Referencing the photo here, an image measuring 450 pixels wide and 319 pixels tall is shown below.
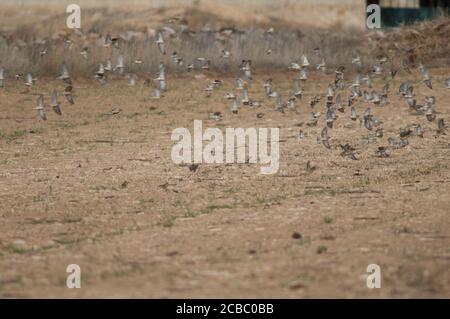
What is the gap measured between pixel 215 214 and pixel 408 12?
77.6 feet

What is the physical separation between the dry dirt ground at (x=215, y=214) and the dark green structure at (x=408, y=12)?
47.6 ft

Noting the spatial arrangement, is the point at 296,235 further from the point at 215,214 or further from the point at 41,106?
the point at 41,106

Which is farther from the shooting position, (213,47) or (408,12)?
(408,12)

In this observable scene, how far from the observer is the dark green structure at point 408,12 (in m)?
31.8

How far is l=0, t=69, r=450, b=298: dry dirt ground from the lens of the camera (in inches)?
297

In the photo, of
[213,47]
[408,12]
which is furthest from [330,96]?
[408,12]

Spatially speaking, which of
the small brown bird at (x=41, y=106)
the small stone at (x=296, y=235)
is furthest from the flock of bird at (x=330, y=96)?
the small stone at (x=296, y=235)

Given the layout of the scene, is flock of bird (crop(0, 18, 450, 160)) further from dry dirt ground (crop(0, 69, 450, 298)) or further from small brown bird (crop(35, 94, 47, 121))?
dry dirt ground (crop(0, 69, 450, 298))

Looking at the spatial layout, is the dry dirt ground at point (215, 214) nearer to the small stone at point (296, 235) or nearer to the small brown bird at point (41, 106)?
the small stone at point (296, 235)

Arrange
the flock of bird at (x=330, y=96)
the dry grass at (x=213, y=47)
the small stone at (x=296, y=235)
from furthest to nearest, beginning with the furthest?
1. the dry grass at (x=213, y=47)
2. the flock of bird at (x=330, y=96)
3. the small stone at (x=296, y=235)

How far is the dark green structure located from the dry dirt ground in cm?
1451

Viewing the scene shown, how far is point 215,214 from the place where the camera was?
10.2 meters
